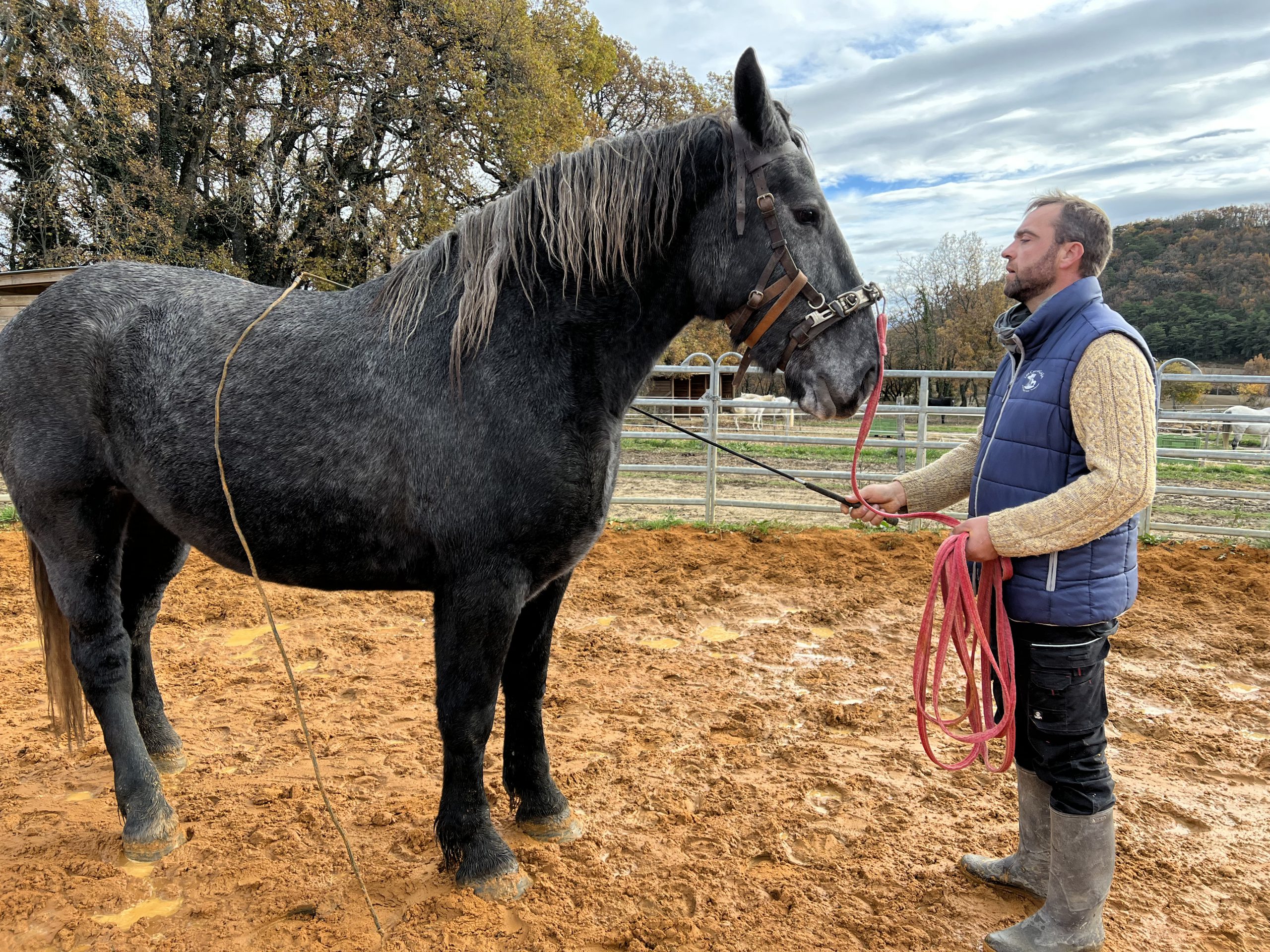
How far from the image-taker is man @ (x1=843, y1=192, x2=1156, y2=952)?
1731 millimetres

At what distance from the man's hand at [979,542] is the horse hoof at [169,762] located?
308cm

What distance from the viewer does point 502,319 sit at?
213 centimetres

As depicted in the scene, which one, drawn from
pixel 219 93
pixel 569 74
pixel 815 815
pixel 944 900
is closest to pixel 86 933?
pixel 815 815

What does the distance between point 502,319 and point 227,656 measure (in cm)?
317

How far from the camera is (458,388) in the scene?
207 centimetres

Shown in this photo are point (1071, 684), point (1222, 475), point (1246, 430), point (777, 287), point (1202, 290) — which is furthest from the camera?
point (1202, 290)

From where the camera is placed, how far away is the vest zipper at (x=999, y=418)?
199cm

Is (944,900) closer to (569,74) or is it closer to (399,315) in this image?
(399,315)

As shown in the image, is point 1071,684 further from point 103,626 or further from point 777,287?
point 103,626

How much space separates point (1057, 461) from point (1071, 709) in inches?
25.6

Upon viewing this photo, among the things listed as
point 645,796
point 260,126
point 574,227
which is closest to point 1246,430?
point 645,796

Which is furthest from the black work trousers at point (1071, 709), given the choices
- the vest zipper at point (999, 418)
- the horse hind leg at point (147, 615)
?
the horse hind leg at point (147, 615)

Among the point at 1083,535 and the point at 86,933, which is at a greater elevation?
the point at 1083,535

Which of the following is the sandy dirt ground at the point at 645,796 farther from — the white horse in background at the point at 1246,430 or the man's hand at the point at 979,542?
the white horse in background at the point at 1246,430
